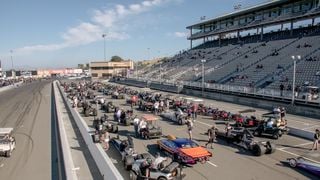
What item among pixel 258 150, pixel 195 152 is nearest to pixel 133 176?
pixel 195 152

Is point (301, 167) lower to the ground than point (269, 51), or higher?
lower

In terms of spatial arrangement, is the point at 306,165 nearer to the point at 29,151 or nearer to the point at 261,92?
the point at 29,151

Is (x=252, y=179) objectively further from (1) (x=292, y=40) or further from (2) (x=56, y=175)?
(1) (x=292, y=40)

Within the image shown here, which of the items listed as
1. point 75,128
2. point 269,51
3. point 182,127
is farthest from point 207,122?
point 269,51

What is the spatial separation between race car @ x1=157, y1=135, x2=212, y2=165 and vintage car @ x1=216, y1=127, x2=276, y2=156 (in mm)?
2968

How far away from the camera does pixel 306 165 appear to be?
15914 millimetres

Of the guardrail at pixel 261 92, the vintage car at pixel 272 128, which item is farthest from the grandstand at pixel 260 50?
the vintage car at pixel 272 128

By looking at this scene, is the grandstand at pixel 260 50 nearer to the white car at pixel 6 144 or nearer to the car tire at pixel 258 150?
the car tire at pixel 258 150

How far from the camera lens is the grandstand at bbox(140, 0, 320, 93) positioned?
4366cm

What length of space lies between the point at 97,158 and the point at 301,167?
10.4 m

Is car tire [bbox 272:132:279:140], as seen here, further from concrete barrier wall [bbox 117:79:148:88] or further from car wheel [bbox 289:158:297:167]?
concrete barrier wall [bbox 117:79:148:88]

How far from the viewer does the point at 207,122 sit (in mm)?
29672

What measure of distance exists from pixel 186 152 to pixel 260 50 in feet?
149

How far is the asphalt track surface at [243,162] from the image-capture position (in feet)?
51.1
